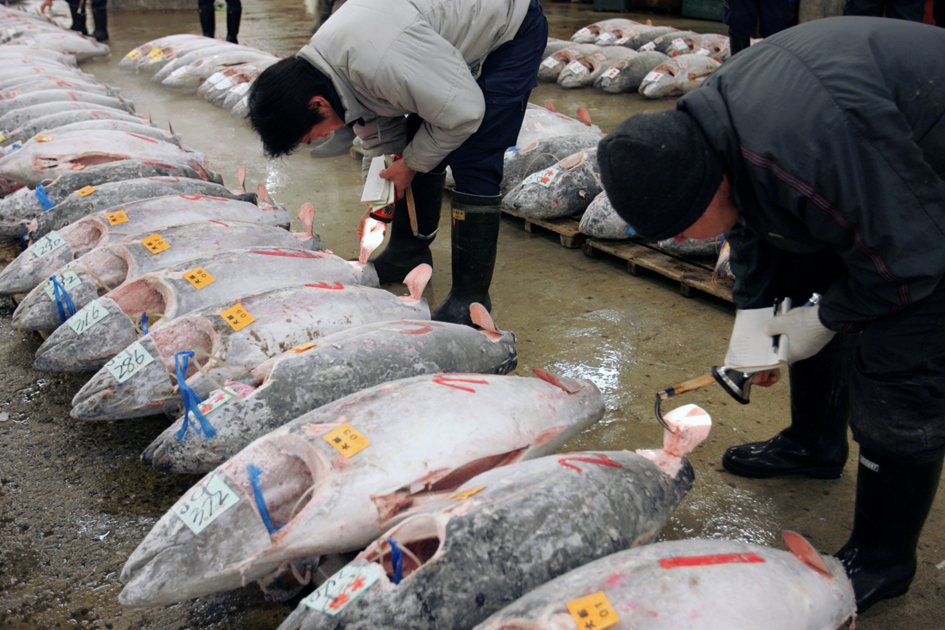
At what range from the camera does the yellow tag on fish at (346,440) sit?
171cm

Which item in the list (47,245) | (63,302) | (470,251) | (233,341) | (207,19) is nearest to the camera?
(233,341)

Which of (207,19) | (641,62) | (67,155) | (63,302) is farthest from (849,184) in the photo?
(207,19)

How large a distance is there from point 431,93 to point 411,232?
4.08 feet

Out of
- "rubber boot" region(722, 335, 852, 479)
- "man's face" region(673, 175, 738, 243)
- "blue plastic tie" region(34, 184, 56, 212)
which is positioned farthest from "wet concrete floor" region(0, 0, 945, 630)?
"man's face" region(673, 175, 738, 243)

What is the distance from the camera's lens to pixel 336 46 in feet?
8.29

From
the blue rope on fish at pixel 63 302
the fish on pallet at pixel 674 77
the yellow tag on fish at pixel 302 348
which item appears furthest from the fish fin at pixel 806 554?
the fish on pallet at pixel 674 77

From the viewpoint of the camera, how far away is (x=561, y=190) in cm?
424

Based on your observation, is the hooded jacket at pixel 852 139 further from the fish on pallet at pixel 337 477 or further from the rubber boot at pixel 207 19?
the rubber boot at pixel 207 19

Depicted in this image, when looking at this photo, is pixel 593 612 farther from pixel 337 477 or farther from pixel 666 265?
pixel 666 265

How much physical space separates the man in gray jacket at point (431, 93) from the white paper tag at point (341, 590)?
1.61 metres

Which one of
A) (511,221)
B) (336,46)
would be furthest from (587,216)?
(336,46)

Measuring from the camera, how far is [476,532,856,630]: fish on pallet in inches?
52.1

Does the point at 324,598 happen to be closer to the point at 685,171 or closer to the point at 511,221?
the point at 685,171

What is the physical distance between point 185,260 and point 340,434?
1.37 meters
